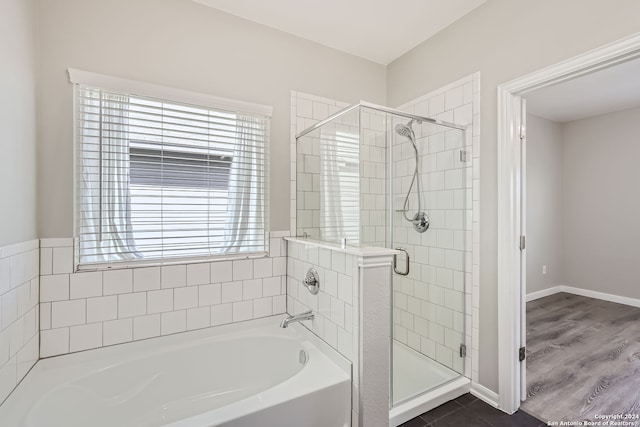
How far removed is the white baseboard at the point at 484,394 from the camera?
1924 mm

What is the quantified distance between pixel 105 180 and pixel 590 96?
4.94 metres

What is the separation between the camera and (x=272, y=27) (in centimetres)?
229

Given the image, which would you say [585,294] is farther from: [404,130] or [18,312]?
[18,312]

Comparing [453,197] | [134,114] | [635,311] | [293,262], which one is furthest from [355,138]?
[635,311]

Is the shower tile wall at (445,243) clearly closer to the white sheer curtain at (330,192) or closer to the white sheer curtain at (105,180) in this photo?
the white sheer curtain at (330,192)

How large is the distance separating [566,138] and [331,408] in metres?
5.19

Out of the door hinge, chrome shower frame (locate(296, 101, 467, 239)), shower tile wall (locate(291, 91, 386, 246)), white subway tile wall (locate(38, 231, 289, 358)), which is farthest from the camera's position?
the door hinge

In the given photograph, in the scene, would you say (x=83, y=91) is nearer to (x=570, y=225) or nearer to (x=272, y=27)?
(x=272, y=27)

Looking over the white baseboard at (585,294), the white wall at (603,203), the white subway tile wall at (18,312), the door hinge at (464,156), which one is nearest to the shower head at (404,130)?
the door hinge at (464,156)

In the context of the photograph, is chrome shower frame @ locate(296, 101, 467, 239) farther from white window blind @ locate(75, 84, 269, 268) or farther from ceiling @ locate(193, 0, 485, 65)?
ceiling @ locate(193, 0, 485, 65)

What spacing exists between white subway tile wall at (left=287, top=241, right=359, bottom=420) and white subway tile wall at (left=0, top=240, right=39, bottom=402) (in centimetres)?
146

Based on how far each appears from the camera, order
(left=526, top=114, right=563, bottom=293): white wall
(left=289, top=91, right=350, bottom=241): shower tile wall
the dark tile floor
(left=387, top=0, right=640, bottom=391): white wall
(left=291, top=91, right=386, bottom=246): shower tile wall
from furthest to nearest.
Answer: (left=526, top=114, right=563, bottom=293): white wall, (left=289, top=91, right=350, bottom=241): shower tile wall, (left=291, top=91, right=386, bottom=246): shower tile wall, the dark tile floor, (left=387, top=0, right=640, bottom=391): white wall

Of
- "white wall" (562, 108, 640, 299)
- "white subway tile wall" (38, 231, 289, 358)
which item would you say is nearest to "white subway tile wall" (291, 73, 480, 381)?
"white subway tile wall" (38, 231, 289, 358)

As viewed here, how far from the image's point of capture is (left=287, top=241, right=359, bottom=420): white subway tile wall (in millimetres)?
1604
